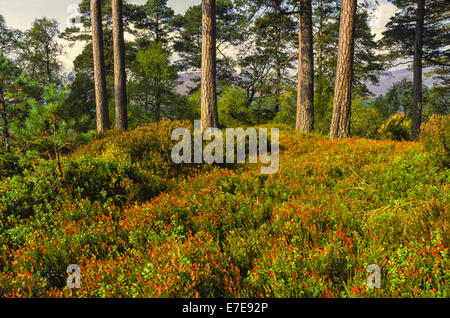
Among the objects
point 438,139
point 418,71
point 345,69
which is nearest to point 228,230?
point 438,139

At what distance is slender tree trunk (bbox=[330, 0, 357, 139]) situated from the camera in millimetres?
8766

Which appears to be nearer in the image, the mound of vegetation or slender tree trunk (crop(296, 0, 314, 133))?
the mound of vegetation

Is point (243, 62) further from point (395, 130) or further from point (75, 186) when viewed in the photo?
point (75, 186)

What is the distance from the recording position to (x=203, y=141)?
725 centimetres

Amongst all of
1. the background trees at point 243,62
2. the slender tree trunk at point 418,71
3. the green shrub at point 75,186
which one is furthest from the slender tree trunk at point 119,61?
the slender tree trunk at point 418,71

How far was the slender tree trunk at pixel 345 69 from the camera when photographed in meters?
8.77

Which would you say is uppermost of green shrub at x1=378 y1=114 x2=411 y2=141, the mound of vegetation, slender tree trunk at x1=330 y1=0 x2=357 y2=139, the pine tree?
the pine tree

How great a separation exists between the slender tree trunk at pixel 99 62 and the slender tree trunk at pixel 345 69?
9.60m

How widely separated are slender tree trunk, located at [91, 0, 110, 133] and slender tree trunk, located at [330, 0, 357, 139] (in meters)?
9.60

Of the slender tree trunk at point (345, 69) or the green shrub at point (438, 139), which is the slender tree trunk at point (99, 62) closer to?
the slender tree trunk at point (345, 69)

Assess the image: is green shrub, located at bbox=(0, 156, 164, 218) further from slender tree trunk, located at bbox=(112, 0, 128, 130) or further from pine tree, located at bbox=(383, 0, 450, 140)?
pine tree, located at bbox=(383, 0, 450, 140)

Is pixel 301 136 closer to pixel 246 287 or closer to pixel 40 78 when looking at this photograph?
pixel 246 287

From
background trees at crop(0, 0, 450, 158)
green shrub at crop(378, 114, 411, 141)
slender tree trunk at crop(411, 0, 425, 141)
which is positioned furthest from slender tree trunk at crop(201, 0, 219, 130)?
slender tree trunk at crop(411, 0, 425, 141)
